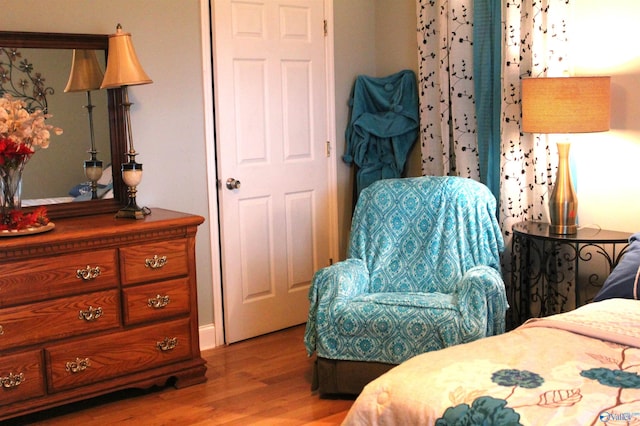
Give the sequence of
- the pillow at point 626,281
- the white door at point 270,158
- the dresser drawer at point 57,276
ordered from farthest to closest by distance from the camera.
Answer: the white door at point 270,158, the dresser drawer at point 57,276, the pillow at point 626,281

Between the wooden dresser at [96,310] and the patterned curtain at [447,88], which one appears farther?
the patterned curtain at [447,88]

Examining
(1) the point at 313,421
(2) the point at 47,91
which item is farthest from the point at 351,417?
(2) the point at 47,91

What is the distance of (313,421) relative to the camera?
3.32 metres

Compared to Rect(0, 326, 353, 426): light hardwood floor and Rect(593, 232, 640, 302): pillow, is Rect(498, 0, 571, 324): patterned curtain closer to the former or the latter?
Rect(593, 232, 640, 302): pillow

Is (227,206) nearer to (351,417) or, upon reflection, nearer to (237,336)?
(237,336)

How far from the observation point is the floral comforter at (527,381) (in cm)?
192

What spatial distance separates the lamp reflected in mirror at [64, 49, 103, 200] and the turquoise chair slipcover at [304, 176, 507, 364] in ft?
3.92

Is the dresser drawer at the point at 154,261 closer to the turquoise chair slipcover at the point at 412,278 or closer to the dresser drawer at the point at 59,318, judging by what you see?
the dresser drawer at the point at 59,318

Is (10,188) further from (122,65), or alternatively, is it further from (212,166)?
(212,166)

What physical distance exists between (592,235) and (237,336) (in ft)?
6.53

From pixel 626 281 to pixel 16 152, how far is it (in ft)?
8.13

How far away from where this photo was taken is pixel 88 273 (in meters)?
3.36

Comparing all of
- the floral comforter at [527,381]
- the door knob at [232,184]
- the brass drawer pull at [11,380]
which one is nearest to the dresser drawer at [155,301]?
the brass drawer pull at [11,380]

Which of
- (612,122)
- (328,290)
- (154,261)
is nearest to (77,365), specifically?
(154,261)
